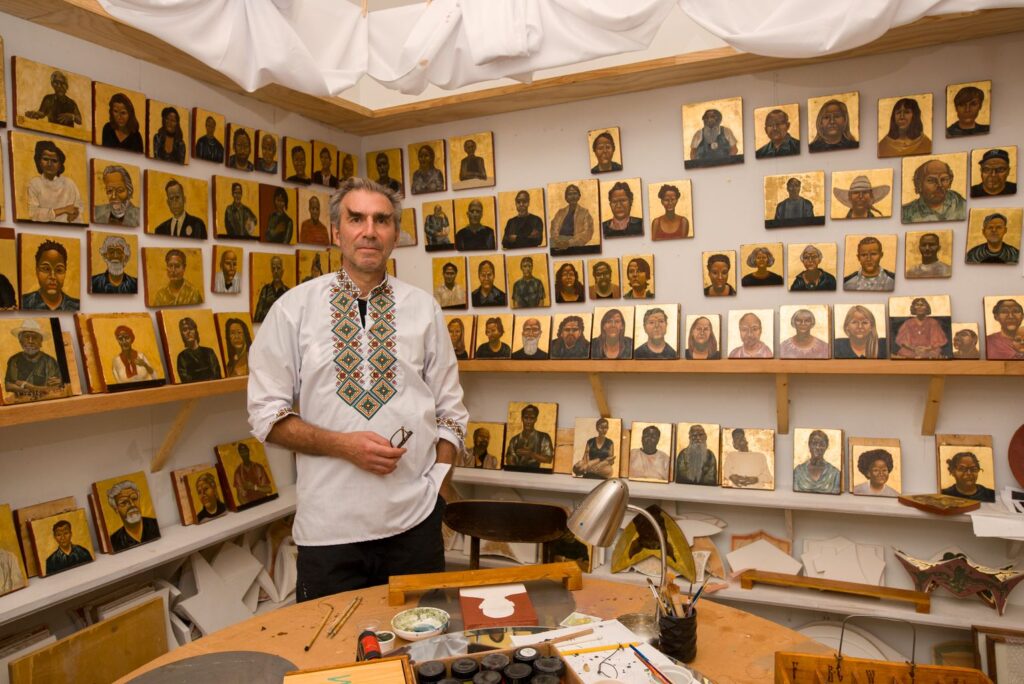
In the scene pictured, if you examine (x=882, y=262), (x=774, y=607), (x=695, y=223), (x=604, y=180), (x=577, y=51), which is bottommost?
(x=774, y=607)

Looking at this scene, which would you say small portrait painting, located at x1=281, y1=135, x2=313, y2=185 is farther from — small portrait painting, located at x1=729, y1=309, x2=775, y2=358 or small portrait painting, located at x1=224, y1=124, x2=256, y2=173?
small portrait painting, located at x1=729, y1=309, x2=775, y2=358

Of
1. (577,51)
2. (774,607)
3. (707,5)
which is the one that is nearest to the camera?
(707,5)

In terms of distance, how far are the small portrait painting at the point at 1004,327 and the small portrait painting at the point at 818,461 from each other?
626 mm

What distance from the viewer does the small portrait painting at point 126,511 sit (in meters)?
2.40

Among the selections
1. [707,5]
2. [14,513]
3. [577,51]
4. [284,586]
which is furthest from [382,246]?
[284,586]

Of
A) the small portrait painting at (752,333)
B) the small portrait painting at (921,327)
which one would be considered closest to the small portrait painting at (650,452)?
the small portrait painting at (752,333)

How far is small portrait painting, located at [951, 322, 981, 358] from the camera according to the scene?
251 centimetres

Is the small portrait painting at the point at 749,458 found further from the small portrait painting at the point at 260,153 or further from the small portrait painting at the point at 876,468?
the small portrait painting at the point at 260,153

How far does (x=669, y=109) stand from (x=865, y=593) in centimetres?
215

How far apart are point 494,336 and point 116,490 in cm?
171

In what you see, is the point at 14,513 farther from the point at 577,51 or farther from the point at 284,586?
the point at 577,51

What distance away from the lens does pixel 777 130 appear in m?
2.79

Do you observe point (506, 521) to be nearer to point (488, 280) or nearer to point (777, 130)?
point (488, 280)

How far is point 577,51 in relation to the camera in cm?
231
